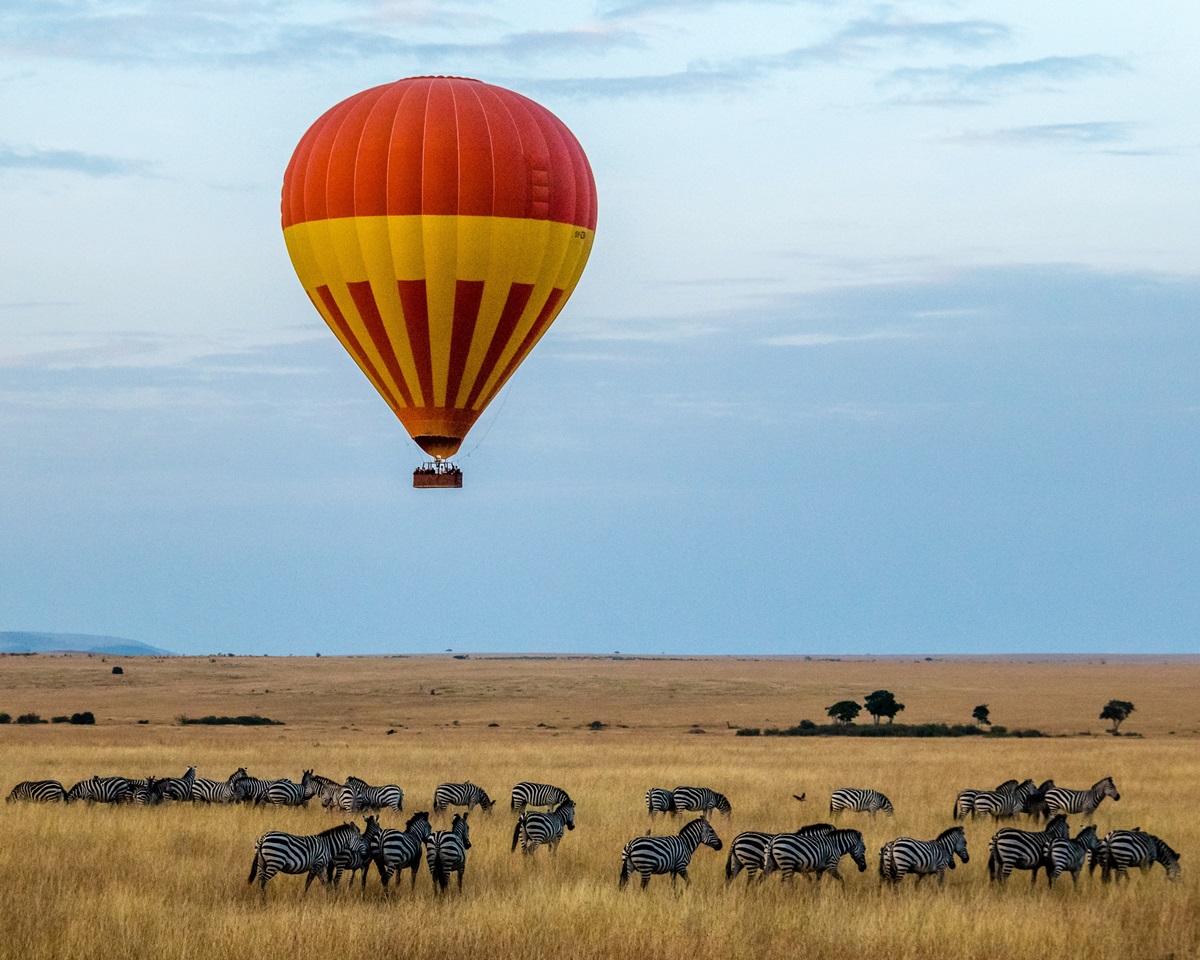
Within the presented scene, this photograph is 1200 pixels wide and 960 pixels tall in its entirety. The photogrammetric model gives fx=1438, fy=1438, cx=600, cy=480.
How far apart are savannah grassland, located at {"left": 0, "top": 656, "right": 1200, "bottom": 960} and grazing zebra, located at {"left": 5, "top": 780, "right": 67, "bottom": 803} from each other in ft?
4.74

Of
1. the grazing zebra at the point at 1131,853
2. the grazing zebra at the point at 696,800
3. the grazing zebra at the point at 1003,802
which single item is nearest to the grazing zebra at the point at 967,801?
the grazing zebra at the point at 1003,802

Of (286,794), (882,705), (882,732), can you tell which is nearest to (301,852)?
(286,794)

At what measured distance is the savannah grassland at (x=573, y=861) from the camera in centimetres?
1447

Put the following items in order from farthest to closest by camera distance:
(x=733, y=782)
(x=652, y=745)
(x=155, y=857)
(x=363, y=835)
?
(x=652, y=745) < (x=733, y=782) < (x=155, y=857) < (x=363, y=835)

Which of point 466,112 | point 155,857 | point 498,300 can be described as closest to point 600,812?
point 155,857

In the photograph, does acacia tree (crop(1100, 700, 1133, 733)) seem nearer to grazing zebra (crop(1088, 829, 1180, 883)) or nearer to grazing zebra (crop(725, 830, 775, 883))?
grazing zebra (crop(1088, 829, 1180, 883))

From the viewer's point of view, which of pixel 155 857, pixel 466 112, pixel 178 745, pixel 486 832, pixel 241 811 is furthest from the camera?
pixel 178 745

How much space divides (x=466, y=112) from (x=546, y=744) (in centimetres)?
2236

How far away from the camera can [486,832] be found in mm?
22562

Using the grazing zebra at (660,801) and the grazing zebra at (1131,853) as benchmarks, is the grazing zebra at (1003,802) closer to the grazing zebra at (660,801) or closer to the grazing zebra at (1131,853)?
the grazing zebra at (660,801)

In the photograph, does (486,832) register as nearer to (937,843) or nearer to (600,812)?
(600,812)

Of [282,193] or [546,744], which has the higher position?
[282,193]

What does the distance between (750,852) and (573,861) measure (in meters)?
3.18

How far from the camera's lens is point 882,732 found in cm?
5862
